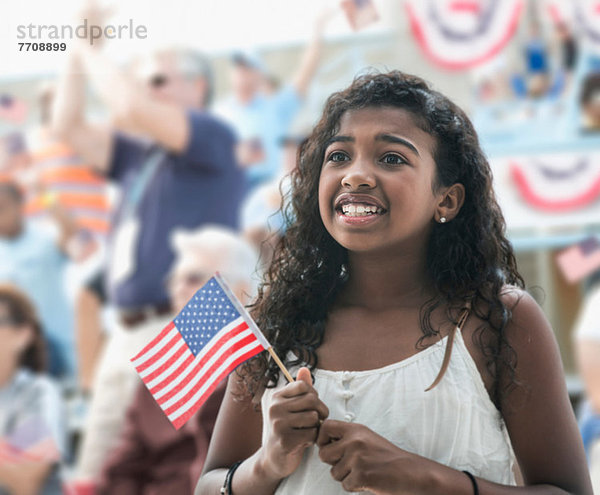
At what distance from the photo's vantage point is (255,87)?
12.7ft

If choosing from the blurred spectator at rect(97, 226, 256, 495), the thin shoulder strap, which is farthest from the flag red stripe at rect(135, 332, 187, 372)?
the blurred spectator at rect(97, 226, 256, 495)

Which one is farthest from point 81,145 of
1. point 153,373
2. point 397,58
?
point 153,373

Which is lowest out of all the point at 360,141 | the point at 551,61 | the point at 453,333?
the point at 453,333

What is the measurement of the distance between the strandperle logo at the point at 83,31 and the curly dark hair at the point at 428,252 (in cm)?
261

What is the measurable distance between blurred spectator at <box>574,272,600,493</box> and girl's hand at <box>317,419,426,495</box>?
2.12 meters

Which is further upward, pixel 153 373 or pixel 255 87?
pixel 255 87

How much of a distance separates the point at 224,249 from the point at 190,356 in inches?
80.0

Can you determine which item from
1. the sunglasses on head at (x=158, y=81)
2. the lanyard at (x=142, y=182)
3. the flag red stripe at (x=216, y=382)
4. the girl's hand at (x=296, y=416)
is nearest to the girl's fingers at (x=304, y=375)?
the girl's hand at (x=296, y=416)

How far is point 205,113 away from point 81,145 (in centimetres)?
60

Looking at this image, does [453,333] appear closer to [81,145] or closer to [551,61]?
[551,61]

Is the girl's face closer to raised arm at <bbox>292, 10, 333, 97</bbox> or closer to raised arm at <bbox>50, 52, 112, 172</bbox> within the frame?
raised arm at <bbox>292, 10, 333, 97</bbox>

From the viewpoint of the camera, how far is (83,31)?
12.1 feet

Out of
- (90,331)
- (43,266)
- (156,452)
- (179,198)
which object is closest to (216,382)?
(156,452)

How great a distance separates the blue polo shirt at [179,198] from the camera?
359cm
